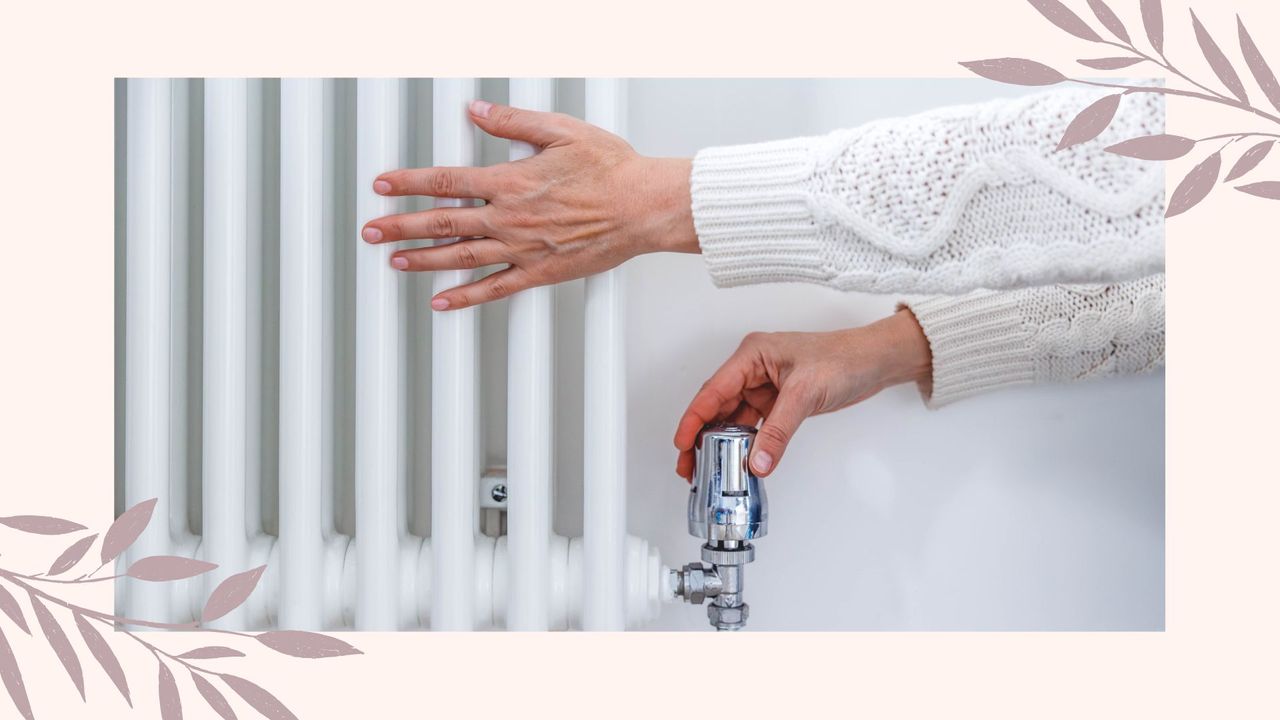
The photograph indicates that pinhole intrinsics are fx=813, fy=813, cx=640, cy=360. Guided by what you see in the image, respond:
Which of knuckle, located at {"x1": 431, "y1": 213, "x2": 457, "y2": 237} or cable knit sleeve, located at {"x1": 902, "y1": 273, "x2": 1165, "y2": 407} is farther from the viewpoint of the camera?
cable knit sleeve, located at {"x1": 902, "y1": 273, "x2": 1165, "y2": 407}

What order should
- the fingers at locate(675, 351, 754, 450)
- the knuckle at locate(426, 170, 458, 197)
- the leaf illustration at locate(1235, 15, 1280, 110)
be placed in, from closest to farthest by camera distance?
the leaf illustration at locate(1235, 15, 1280, 110) < the knuckle at locate(426, 170, 458, 197) < the fingers at locate(675, 351, 754, 450)

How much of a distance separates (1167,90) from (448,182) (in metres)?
0.46

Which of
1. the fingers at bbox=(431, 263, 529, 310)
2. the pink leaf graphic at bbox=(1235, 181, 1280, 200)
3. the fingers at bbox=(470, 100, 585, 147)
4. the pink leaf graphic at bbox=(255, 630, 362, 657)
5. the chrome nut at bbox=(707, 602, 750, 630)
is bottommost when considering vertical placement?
the chrome nut at bbox=(707, 602, 750, 630)

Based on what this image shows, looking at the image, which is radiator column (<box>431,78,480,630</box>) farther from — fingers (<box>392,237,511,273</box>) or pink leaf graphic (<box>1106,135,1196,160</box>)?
pink leaf graphic (<box>1106,135,1196,160</box>)

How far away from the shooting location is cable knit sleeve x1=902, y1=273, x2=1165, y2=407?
72cm

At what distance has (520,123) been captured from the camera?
0.58 meters

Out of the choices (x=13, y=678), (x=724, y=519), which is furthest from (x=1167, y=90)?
(x=13, y=678)

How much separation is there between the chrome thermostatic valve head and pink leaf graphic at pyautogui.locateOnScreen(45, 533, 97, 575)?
1.34ft

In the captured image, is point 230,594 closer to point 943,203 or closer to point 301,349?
point 301,349

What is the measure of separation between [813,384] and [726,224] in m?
0.17

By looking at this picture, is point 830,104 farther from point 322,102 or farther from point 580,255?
point 322,102

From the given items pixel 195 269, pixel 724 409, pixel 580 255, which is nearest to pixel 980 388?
pixel 724 409

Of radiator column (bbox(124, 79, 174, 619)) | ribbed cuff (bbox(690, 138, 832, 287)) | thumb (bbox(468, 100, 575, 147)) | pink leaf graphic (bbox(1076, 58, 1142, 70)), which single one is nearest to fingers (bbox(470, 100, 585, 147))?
thumb (bbox(468, 100, 575, 147))

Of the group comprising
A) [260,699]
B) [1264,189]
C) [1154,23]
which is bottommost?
[260,699]
